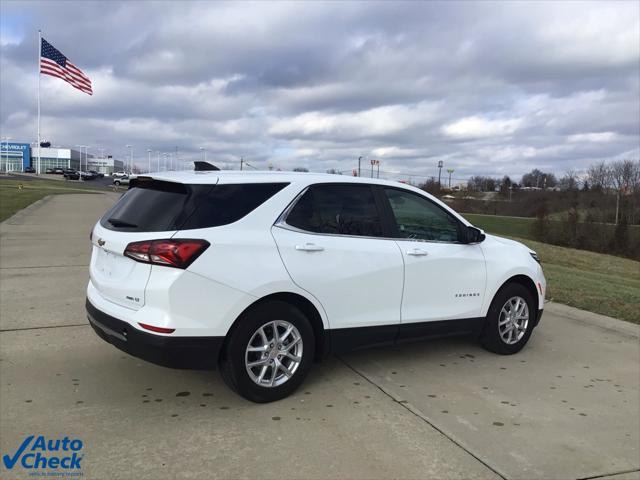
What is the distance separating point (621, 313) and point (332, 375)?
15.7ft

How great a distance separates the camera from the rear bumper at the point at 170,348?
3.70 m

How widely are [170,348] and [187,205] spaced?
1005mm

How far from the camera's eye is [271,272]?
3.96 m

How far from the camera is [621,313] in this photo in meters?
7.41

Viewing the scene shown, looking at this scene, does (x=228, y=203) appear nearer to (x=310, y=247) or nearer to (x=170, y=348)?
(x=310, y=247)

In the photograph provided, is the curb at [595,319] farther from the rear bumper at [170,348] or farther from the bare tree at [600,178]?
the bare tree at [600,178]

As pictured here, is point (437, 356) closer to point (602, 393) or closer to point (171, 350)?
point (602, 393)

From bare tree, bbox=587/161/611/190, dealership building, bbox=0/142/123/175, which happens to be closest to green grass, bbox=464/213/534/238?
bare tree, bbox=587/161/611/190

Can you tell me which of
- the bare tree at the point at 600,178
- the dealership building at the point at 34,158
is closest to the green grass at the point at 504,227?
the bare tree at the point at 600,178

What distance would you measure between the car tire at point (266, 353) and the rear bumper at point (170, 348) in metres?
0.15

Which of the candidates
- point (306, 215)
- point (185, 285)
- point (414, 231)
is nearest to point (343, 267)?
point (306, 215)
